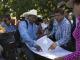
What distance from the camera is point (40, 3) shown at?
42.9ft

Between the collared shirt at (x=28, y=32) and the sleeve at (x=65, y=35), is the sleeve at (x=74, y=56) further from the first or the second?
the collared shirt at (x=28, y=32)

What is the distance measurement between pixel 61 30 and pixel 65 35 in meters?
0.18

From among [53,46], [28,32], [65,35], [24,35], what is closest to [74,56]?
[53,46]

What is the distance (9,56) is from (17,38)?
81 cm

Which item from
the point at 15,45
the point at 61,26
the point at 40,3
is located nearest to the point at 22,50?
the point at 15,45

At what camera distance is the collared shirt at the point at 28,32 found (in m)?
7.06

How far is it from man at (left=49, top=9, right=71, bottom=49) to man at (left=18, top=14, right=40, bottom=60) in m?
0.48

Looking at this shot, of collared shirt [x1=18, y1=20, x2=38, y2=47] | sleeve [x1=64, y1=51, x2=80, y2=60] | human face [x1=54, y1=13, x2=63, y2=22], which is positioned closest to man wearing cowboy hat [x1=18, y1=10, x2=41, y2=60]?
collared shirt [x1=18, y1=20, x2=38, y2=47]

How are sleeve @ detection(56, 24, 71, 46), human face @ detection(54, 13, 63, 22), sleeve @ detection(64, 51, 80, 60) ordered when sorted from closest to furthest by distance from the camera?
1. sleeve @ detection(64, 51, 80, 60)
2. sleeve @ detection(56, 24, 71, 46)
3. human face @ detection(54, 13, 63, 22)

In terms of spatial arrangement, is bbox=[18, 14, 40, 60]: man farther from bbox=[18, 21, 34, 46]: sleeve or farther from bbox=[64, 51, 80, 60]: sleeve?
bbox=[64, 51, 80, 60]: sleeve

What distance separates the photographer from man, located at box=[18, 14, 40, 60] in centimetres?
705

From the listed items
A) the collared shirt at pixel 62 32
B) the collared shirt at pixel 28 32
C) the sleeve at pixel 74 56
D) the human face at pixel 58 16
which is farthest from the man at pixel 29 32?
the sleeve at pixel 74 56

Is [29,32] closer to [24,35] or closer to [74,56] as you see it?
[24,35]

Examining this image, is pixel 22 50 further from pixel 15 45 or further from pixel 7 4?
pixel 7 4
